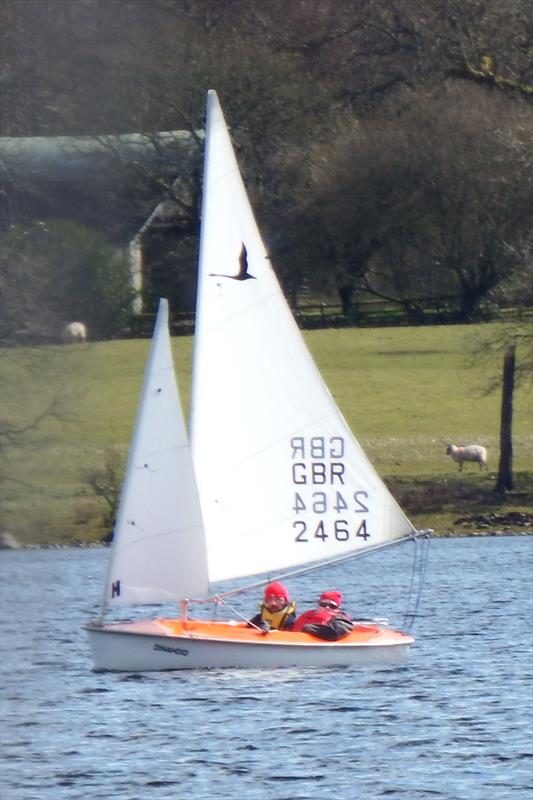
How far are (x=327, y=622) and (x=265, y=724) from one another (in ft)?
7.50

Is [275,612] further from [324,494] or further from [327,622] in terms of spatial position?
[324,494]

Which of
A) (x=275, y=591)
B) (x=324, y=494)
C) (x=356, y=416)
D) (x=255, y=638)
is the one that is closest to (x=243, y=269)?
(x=324, y=494)

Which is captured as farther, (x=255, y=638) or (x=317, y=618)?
(x=317, y=618)

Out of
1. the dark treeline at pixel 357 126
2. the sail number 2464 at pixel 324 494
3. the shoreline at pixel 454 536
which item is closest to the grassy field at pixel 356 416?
the shoreline at pixel 454 536

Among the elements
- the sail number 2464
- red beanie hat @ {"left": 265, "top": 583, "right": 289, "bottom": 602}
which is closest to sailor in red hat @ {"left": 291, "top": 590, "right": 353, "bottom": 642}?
red beanie hat @ {"left": 265, "top": 583, "right": 289, "bottom": 602}

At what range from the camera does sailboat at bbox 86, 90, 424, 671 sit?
21.1 meters

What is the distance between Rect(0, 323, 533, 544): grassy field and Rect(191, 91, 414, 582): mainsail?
8789mm

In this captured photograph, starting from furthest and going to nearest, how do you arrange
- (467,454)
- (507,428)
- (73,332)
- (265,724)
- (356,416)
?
(356,416) → (467,454) → (507,428) → (73,332) → (265,724)

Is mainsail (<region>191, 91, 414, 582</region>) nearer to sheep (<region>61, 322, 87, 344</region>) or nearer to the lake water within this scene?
the lake water

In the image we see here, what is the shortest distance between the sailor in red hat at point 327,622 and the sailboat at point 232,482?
0.12 meters

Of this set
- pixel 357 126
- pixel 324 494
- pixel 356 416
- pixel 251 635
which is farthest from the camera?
pixel 357 126

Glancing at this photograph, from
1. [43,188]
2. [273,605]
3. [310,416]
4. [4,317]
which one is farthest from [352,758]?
[43,188]

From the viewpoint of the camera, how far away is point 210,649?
21.0 metres

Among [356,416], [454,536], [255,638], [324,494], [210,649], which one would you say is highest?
[356,416]
